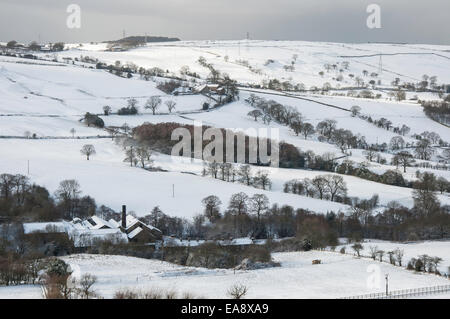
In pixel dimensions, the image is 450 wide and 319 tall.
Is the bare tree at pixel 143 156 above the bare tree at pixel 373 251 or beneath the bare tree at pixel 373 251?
above

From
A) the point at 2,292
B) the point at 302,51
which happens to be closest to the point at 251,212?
the point at 2,292

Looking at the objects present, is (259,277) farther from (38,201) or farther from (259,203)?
(38,201)

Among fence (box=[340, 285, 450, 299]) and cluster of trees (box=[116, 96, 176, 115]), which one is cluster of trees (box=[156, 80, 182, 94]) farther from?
fence (box=[340, 285, 450, 299])

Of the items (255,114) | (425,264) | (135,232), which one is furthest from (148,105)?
(425,264)

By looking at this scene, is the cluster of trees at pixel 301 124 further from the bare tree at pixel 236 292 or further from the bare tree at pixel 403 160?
the bare tree at pixel 236 292

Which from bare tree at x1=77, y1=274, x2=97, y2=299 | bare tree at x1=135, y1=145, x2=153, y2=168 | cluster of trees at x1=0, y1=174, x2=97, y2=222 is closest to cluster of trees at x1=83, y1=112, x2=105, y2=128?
bare tree at x1=135, y1=145, x2=153, y2=168

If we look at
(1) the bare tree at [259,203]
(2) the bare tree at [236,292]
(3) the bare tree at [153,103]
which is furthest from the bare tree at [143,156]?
(2) the bare tree at [236,292]

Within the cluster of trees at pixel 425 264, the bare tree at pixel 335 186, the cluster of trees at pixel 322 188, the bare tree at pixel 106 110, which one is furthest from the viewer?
the bare tree at pixel 106 110
